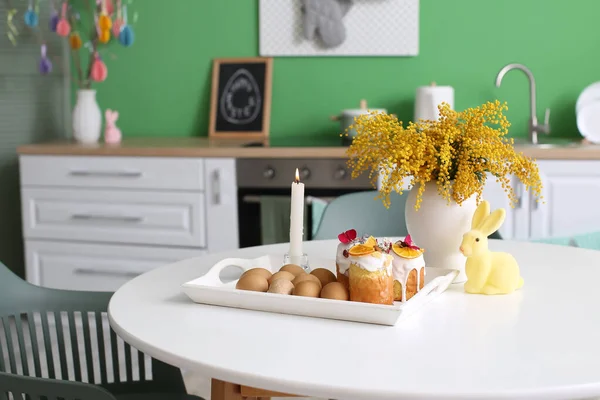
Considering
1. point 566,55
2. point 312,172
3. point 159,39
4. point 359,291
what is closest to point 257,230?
point 312,172

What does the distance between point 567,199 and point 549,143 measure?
0.36m

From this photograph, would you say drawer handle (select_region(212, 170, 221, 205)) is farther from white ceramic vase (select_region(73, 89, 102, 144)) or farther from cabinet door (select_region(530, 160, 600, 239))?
cabinet door (select_region(530, 160, 600, 239))

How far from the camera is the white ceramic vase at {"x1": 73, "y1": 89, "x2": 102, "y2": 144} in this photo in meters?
3.95

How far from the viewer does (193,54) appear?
4113 millimetres

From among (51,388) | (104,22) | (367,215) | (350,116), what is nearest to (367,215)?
(367,215)

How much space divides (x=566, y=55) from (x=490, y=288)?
7.71ft

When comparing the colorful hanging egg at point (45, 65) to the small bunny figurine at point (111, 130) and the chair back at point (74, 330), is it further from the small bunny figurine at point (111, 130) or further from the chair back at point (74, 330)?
the chair back at point (74, 330)

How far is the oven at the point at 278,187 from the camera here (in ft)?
11.1

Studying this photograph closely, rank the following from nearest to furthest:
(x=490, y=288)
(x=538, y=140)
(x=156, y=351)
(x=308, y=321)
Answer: (x=156, y=351), (x=308, y=321), (x=490, y=288), (x=538, y=140)

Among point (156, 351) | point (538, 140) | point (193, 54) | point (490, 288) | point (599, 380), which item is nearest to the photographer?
point (599, 380)

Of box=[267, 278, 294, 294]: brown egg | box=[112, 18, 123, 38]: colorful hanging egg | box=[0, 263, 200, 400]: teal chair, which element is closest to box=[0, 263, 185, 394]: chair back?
box=[0, 263, 200, 400]: teal chair

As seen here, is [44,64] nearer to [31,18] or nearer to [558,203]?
[31,18]

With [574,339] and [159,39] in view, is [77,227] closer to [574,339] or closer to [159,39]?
[159,39]

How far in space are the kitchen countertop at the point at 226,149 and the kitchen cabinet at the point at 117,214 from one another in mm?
33
